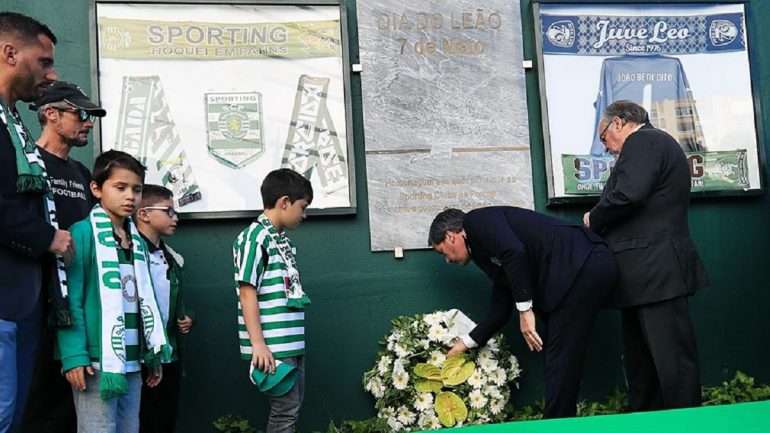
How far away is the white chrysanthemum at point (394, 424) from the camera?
4586mm

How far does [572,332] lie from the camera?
163 inches

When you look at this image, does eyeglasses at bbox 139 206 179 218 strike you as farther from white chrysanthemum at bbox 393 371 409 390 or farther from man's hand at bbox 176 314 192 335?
white chrysanthemum at bbox 393 371 409 390

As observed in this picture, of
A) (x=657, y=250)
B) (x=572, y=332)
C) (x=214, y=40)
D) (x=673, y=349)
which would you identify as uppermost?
(x=214, y=40)

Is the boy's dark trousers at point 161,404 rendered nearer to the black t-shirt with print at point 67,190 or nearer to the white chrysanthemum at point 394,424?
the black t-shirt with print at point 67,190

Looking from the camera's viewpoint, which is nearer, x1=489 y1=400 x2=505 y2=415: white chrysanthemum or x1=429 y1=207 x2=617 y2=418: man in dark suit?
x1=429 y1=207 x2=617 y2=418: man in dark suit

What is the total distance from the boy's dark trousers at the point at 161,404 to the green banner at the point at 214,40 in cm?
168

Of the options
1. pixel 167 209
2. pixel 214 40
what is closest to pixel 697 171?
pixel 214 40

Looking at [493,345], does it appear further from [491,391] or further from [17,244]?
[17,244]

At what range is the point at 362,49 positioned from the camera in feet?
16.5

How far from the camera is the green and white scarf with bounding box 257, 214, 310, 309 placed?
13.1ft

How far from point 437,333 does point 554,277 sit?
A: 77cm

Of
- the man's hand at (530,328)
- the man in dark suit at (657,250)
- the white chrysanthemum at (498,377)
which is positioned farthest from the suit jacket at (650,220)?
the white chrysanthemum at (498,377)

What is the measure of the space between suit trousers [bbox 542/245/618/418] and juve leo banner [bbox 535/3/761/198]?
1.06 meters

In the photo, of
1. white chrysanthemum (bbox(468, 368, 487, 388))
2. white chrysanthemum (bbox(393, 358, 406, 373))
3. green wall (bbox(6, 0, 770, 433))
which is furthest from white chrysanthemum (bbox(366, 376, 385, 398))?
white chrysanthemum (bbox(468, 368, 487, 388))
